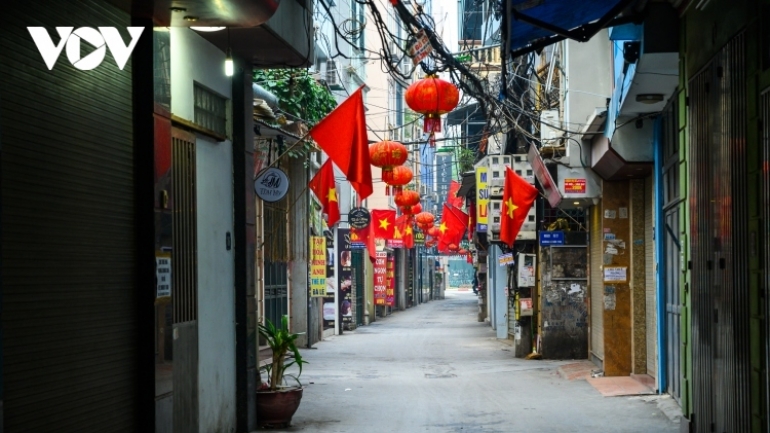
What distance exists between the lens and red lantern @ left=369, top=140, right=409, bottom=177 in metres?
21.8

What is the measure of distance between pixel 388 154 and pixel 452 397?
705 centimetres

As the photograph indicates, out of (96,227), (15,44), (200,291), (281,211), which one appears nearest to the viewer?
(15,44)

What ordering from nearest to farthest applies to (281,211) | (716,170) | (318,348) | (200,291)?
(716,170) < (200,291) < (281,211) < (318,348)

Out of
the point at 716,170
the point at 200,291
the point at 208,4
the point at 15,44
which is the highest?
the point at 208,4

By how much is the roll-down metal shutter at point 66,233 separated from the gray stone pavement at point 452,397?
4931 millimetres

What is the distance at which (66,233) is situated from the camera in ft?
23.4

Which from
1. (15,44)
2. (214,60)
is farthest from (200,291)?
(15,44)

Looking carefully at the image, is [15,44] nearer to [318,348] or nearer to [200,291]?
[200,291]

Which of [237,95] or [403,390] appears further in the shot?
[403,390]

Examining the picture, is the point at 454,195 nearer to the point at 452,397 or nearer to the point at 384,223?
the point at 384,223

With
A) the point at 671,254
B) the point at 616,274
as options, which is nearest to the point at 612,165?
the point at 616,274

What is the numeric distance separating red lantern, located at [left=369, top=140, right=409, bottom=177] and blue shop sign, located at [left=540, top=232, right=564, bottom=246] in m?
3.25

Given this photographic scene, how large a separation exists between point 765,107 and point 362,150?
6516 mm

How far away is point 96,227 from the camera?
7.70 metres
